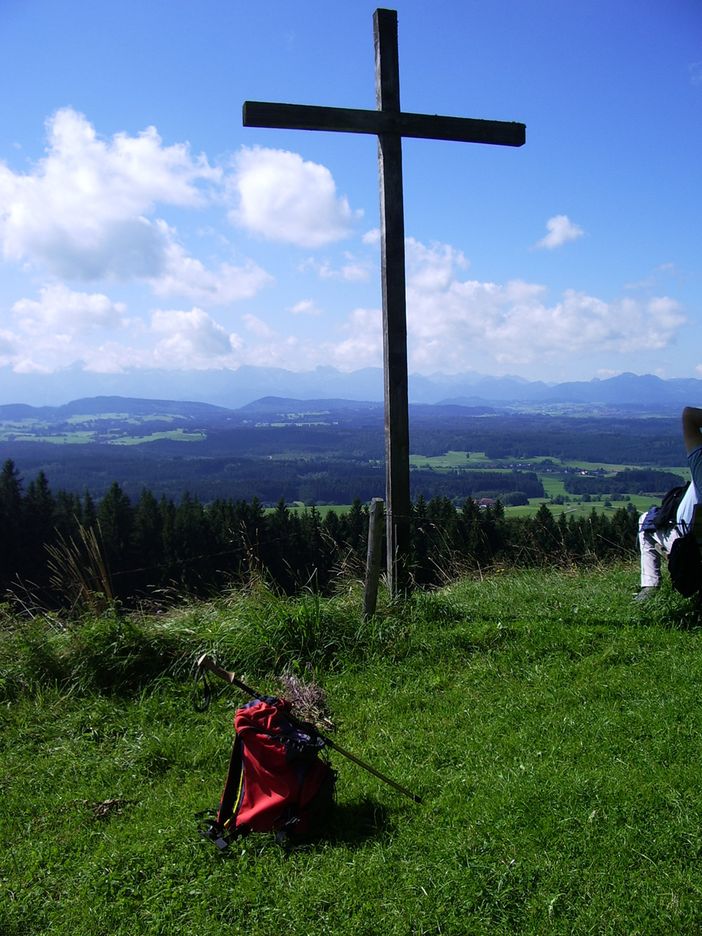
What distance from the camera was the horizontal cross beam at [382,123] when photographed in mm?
6035

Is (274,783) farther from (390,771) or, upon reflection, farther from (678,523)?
(678,523)

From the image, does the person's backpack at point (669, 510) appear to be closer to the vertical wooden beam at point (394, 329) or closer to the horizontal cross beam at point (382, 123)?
the vertical wooden beam at point (394, 329)

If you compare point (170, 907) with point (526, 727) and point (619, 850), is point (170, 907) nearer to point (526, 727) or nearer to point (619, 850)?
point (619, 850)

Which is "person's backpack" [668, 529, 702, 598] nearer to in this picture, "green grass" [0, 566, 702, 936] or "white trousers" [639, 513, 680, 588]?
"green grass" [0, 566, 702, 936]

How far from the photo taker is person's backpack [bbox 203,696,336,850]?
144 inches

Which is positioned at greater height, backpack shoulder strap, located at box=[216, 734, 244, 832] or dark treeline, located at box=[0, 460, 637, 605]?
backpack shoulder strap, located at box=[216, 734, 244, 832]

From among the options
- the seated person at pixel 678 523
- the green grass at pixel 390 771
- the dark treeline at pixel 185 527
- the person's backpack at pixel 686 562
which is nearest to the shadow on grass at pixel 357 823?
the green grass at pixel 390 771

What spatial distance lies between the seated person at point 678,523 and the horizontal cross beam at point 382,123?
3.00 m

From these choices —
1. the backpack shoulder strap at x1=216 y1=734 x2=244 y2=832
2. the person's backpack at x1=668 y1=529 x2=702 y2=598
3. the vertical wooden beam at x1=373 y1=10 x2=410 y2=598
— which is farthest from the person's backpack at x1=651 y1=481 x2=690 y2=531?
the backpack shoulder strap at x1=216 y1=734 x2=244 y2=832

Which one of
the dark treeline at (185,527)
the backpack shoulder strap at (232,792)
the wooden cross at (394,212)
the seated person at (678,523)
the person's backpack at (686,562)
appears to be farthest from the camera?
the dark treeline at (185,527)

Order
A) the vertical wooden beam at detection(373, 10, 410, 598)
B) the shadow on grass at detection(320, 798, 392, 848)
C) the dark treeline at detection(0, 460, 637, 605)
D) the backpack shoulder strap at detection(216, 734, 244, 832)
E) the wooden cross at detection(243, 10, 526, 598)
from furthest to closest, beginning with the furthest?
the dark treeline at detection(0, 460, 637, 605)
the vertical wooden beam at detection(373, 10, 410, 598)
the wooden cross at detection(243, 10, 526, 598)
the backpack shoulder strap at detection(216, 734, 244, 832)
the shadow on grass at detection(320, 798, 392, 848)

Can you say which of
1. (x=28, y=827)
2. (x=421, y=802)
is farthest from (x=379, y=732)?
(x=28, y=827)

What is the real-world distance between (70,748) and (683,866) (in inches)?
148

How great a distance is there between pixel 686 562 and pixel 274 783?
383 cm
